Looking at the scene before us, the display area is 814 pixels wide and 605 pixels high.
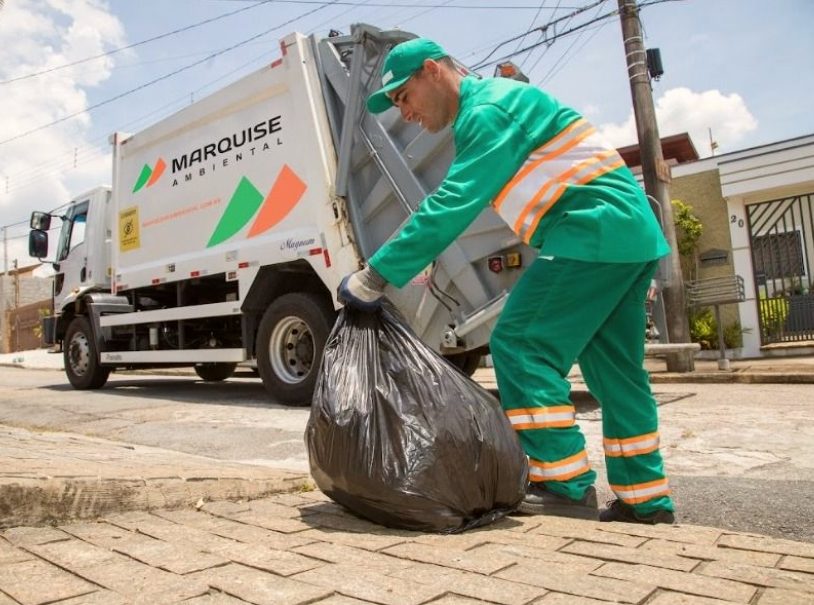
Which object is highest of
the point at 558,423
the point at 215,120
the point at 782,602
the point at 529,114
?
the point at 215,120

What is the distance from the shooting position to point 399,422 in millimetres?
1908

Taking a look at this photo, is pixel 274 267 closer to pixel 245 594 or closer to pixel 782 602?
pixel 245 594

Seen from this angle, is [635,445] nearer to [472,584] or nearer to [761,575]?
[761,575]

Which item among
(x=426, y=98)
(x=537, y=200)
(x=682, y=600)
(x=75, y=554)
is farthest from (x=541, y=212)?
(x=75, y=554)

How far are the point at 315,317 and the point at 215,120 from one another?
8.13ft

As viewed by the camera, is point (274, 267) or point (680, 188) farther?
point (680, 188)

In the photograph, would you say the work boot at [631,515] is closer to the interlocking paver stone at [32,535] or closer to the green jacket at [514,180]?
the green jacket at [514,180]

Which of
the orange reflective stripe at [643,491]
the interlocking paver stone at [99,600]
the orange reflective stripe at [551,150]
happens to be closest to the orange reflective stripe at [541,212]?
the orange reflective stripe at [551,150]

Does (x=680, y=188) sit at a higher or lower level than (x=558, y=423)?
higher

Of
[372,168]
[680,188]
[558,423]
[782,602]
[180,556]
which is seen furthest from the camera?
[680,188]

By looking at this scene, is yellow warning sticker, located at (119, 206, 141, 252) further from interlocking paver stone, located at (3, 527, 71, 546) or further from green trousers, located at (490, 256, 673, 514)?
green trousers, located at (490, 256, 673, 514)

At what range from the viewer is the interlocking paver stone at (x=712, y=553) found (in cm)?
153

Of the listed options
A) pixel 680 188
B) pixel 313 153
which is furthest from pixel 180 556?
pixel 680 188

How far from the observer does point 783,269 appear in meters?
11.6
